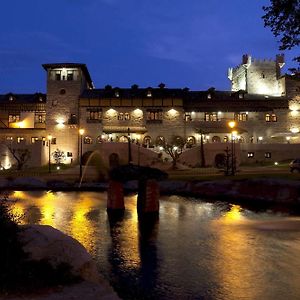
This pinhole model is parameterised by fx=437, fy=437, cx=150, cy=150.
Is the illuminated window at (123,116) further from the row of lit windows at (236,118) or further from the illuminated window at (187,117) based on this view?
the row of lit windows at (236,118)

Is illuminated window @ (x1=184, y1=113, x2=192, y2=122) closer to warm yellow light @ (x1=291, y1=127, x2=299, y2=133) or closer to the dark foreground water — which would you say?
warm yellow light @ (x1=291, y1=127, x2=299, y2=133)

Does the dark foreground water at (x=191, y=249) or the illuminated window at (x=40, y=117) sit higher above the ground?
the illuminated window at (x=40, y=117)

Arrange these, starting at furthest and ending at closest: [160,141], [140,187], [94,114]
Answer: [94,114]
[160,141]
[140,187]

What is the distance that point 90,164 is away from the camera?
64.4m

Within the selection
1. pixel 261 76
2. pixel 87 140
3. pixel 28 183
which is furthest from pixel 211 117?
pixel 28 183

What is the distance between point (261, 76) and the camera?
87500 millimetres

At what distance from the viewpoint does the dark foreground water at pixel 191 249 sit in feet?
34.6

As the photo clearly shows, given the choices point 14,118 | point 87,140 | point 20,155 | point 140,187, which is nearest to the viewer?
point 140,187

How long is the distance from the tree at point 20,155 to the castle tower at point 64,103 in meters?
9.29

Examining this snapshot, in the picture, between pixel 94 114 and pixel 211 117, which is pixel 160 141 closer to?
pixel 211 117

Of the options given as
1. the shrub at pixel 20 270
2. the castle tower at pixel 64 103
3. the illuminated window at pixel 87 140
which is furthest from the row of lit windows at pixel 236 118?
the shrub at pixel 20 270

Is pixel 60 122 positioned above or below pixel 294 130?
above

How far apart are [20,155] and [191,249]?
5258 cm

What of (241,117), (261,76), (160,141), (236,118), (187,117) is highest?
(261,76)
